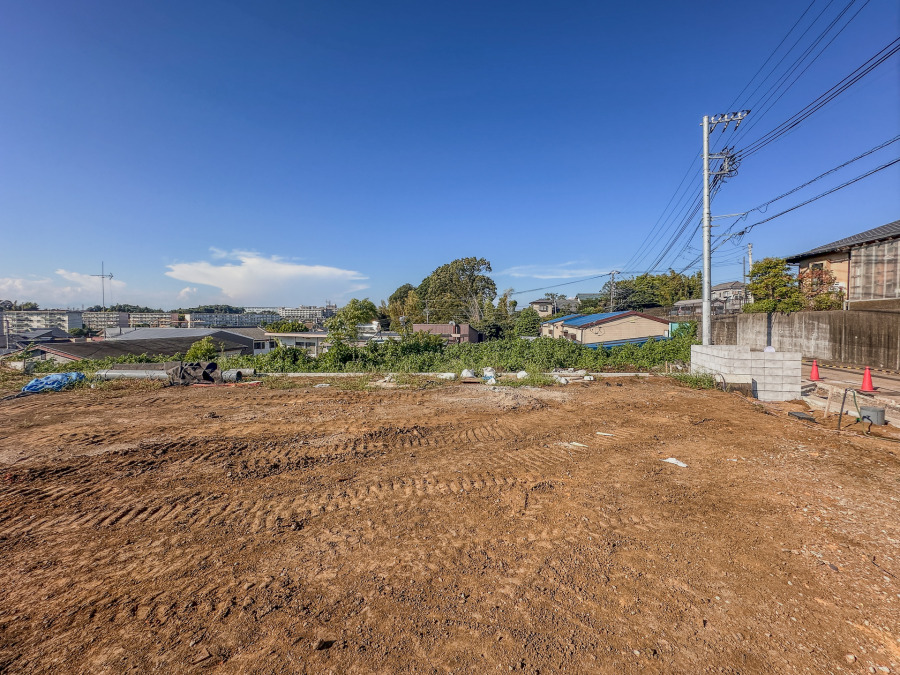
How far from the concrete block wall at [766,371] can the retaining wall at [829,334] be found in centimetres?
602

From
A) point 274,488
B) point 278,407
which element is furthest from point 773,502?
point 278,407

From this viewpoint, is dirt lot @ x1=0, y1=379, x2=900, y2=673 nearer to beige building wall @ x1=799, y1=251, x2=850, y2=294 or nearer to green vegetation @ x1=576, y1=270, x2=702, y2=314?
beige building wall @ x1=799, y1=251, x2=850, y2=294

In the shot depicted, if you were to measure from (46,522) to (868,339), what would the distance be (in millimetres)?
20020

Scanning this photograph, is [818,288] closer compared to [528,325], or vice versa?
[818,288]

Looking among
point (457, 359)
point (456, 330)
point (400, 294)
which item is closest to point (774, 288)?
point (457, 359)

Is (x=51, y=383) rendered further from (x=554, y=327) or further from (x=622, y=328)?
(x=554, y=327)

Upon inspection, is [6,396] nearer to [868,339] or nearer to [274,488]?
[274,488]

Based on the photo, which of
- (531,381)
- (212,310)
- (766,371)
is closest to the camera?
(766,371)

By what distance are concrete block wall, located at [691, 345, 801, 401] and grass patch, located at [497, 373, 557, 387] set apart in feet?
14.5

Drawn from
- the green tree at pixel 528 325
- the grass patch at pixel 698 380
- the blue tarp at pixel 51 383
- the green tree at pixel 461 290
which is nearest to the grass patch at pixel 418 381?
the grass patch at pixel 698 380

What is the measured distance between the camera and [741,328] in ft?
55.9

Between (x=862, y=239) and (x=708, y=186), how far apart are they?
31.6 ft

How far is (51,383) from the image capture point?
34.6 feet

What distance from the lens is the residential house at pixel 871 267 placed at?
13594 millimetres
